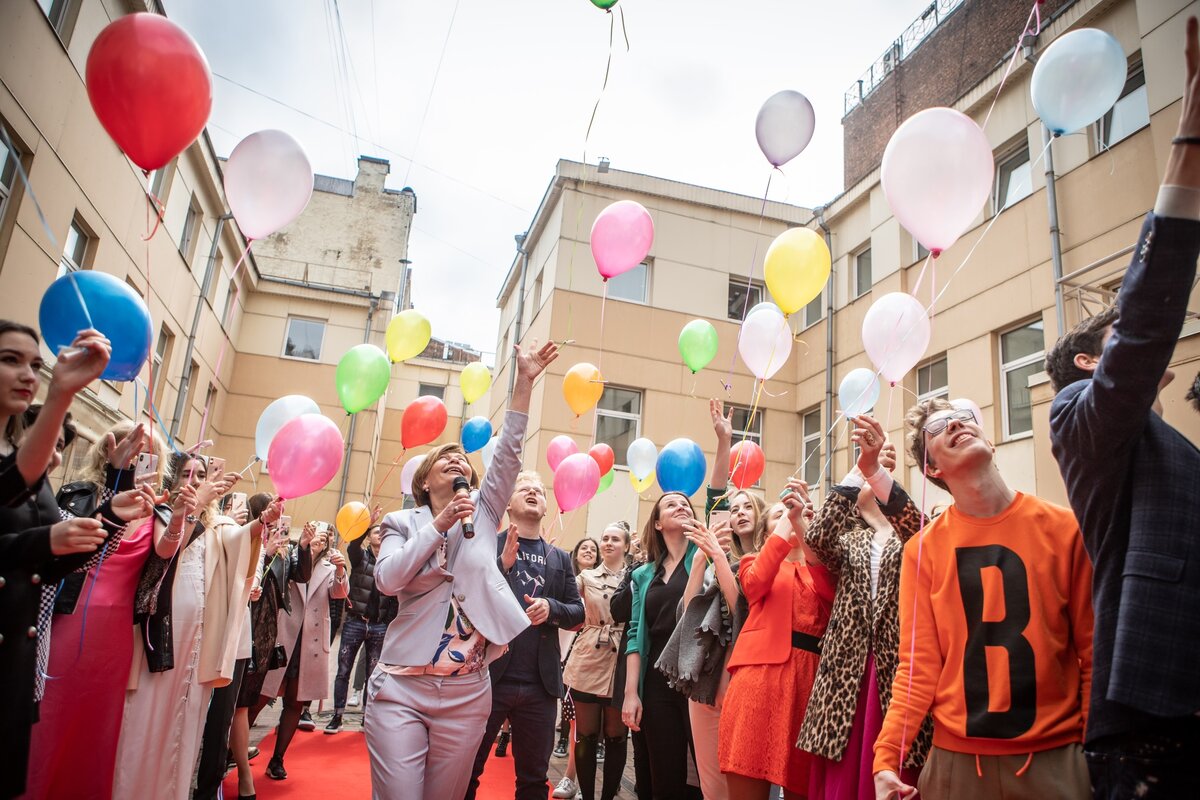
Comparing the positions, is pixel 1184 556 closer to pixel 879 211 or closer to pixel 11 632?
pixel 11 632

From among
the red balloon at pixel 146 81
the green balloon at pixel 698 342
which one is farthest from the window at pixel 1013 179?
the red balloon at pixel 146 81

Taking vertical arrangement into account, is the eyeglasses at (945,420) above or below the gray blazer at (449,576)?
above

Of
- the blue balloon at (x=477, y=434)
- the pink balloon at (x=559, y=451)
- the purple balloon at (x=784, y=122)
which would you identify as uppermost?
the purple balloon at (x=784, y=122)

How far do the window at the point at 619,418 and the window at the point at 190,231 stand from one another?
7799 millimetres

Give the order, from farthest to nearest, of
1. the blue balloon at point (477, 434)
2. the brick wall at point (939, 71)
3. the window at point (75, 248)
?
the brick wall at point (939, 71)
the blue balloon at point (477, 434)
the window at point (75, 248)

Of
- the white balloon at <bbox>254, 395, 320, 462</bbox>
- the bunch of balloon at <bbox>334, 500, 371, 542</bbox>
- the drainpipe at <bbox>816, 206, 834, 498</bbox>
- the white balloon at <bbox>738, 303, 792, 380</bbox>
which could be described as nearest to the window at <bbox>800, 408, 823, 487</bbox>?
the drainpipe at <bbox>816, 206, 834, 498</bbox>

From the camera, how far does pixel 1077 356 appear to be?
190cm

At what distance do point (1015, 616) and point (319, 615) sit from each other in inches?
206

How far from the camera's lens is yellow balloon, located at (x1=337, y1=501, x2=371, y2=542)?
7105 millimetres

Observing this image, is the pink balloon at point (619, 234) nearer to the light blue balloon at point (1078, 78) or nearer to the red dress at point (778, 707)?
the light blue balloon at point (1078, 78)

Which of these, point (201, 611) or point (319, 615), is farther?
point (319, 615)

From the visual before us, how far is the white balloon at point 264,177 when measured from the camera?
12.8ft

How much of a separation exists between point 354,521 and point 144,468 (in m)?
4.48

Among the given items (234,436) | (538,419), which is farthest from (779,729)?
(234,436)
